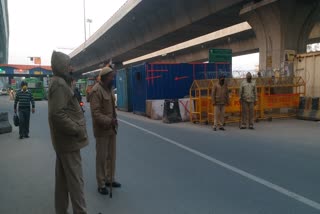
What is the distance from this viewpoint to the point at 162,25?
24.7m

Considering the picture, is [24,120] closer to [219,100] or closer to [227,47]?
[219,100]

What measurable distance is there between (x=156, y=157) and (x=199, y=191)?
255 cm

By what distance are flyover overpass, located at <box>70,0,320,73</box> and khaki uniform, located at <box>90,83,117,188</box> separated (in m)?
14.0

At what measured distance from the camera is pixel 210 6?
18781mm

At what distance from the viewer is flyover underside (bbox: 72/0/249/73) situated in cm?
2028

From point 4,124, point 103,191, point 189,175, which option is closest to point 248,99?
point 189,175

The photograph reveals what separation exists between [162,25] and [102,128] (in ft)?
67.6

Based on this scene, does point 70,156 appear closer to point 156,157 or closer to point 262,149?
point 156,157

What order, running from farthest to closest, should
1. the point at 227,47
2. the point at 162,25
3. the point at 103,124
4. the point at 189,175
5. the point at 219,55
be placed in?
the point at 227,47, the point at 162,25, the point at 219,55, the point at 189,175, the point at 103,124

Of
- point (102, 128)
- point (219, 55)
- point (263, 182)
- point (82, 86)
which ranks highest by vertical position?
point (219, 55)

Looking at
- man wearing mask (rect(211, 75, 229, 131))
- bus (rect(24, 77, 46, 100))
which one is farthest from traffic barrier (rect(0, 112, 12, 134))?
bus (rect(24, 77, 46, 100))

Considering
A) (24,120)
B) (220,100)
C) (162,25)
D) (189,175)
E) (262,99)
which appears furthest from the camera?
(162,25)

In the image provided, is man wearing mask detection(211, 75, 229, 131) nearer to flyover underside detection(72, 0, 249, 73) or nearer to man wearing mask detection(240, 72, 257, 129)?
man wearing mask detection(240, 72, 257, 129)

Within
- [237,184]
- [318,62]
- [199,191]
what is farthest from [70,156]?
[318,62]
